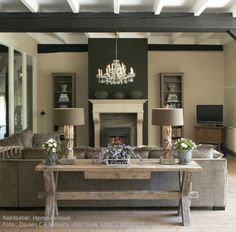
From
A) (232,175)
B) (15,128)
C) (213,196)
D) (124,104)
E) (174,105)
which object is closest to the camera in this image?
(213,196)

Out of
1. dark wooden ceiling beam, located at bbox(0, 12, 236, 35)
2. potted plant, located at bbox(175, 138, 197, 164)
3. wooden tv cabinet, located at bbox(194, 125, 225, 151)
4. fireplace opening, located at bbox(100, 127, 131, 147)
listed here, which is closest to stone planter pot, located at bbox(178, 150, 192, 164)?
potted plant, located at bbox(175, 138, 197, 164)

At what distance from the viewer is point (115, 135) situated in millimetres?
9234

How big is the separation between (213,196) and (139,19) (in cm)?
301

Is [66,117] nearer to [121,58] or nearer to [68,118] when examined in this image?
[68,118]

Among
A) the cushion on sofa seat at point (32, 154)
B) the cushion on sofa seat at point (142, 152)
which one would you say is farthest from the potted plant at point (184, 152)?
the cushion on sofa seat at point (32, 154)

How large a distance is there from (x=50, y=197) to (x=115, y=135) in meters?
4.99

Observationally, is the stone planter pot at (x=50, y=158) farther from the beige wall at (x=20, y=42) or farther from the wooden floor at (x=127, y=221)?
the beige wall at (x=20, y=42)

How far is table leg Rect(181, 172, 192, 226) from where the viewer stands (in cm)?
425

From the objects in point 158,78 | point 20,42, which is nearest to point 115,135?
point 158,78

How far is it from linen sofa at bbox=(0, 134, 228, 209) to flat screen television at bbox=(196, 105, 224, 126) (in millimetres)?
5053

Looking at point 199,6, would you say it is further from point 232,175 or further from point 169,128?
point 232,175

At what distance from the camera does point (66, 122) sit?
446cm

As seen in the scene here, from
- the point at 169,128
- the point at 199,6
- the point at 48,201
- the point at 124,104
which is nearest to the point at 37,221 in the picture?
the point at 48,201

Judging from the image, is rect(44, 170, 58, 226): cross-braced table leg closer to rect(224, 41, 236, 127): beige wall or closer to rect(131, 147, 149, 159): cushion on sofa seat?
rect(131, 147, 149, 159): cushion on sofa seat
